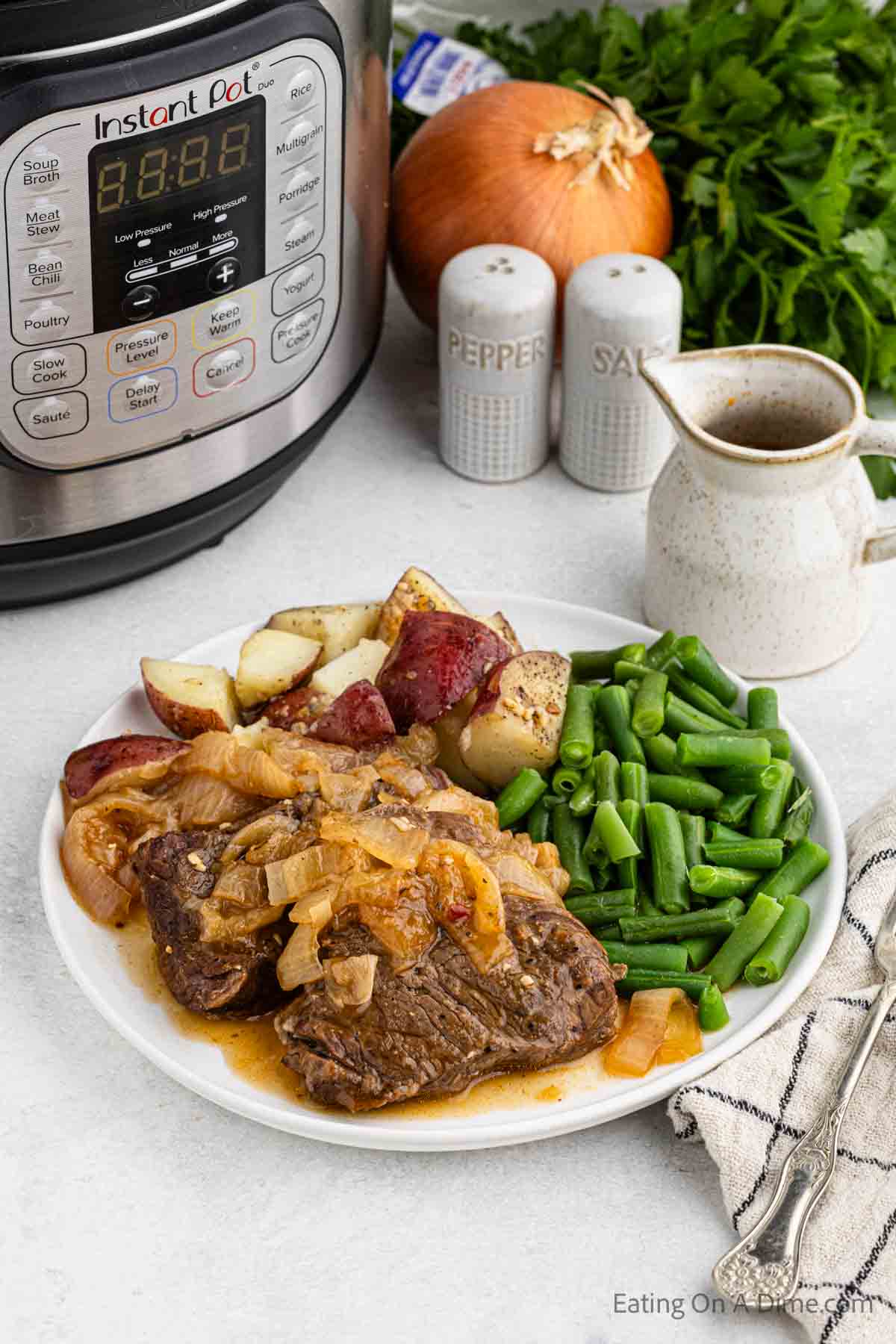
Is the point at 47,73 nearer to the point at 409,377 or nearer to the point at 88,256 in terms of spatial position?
the point at 88,256

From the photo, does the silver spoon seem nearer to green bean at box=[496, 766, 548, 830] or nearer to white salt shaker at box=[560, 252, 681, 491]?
green bean at box=[496, 766, 548, 830]

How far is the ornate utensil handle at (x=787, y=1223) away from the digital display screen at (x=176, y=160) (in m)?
0.87

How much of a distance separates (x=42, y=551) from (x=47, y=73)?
453 mm

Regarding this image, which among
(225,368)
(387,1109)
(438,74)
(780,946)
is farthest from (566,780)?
(438,74)

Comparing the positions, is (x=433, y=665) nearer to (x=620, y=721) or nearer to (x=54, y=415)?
(x=620, y=721)

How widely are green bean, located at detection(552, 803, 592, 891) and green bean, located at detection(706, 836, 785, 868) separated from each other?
0.10 metres

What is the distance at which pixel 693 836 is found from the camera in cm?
135

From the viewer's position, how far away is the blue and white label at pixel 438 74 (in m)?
2.15

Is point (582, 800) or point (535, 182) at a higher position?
point (535, 182)

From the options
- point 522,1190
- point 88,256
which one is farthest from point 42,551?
point 522,1190

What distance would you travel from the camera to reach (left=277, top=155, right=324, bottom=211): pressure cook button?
148 centimetres

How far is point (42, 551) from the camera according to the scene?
156 cm

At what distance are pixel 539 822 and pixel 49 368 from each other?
563 mm

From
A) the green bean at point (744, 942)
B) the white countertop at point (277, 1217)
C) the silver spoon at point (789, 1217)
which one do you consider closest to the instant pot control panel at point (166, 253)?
the white countertop at point (277, 1217)
